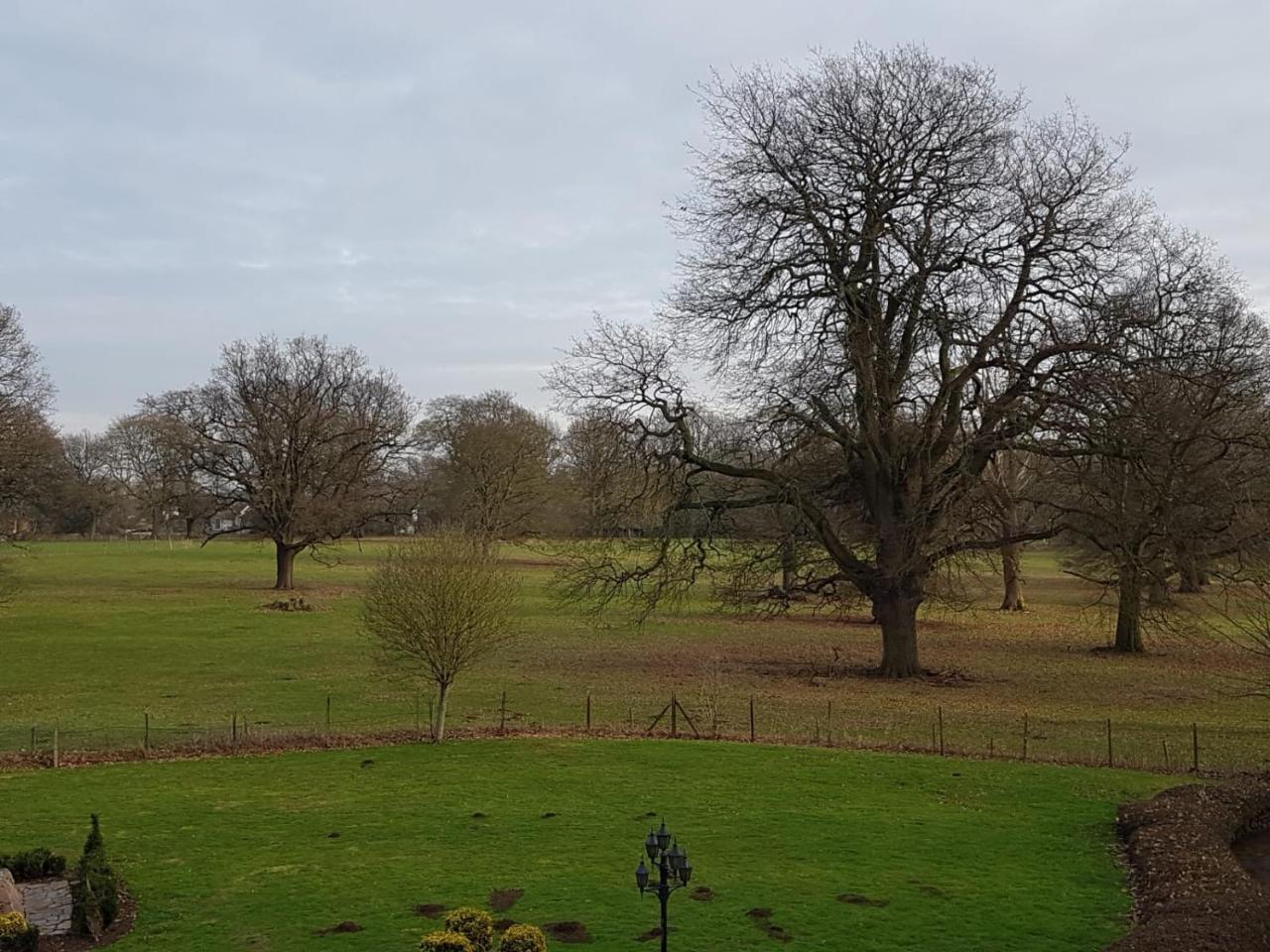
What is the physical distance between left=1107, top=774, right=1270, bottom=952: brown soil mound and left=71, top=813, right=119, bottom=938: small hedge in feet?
40.6

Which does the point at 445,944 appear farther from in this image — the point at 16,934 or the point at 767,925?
the point at 16,934

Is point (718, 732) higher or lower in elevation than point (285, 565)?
lower

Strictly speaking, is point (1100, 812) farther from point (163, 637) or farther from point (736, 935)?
point (163, 637)

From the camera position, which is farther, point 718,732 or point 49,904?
point 718,732

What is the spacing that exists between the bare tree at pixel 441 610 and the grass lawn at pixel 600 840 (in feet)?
7.66

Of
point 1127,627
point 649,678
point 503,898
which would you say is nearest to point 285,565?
point 649,678

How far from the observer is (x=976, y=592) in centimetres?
7481

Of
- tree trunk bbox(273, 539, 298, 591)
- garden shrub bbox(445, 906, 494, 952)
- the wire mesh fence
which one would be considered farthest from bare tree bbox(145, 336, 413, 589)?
garden shrub bbox(445, 906, 494, 952)

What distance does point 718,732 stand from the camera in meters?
26.7

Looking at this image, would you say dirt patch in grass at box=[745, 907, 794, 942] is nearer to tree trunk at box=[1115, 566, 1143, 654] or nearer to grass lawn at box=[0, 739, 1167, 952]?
grass lawn at box=[0, 739, 1167, 952]

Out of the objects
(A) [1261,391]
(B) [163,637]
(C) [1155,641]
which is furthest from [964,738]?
(B) [163,637]

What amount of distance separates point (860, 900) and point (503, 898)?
4885 millimetres

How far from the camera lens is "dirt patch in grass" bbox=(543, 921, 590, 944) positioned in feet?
43.9

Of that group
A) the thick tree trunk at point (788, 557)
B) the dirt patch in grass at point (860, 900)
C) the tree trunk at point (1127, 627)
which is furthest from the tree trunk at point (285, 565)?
the dirt patch in grass at point (860, 900)
